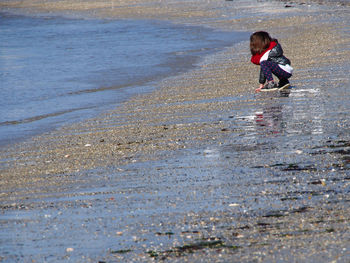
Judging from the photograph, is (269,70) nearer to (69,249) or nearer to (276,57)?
(276,57)

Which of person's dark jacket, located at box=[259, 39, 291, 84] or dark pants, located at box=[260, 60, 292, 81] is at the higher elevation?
person's dark jacket, located at box=[259, 39, 291, 84]

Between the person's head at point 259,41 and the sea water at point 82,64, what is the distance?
92.0 inches

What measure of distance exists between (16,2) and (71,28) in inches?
747

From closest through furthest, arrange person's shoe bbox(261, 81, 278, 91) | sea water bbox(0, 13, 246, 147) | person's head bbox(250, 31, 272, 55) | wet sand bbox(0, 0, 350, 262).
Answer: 1. wet sand bbox(0, 0, 350, 262)
2. person's head bbox(250, 31, 272, 55)
3. person's shoe bbox(261, 81, 278, 91)
4. sea water bbox(0, 13, 246, 147)

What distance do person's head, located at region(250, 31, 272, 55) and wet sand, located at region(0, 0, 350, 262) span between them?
0.65 meters

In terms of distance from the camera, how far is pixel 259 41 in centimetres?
857

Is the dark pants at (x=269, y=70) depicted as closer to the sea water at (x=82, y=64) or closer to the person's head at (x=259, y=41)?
the person's head at (x=259, y=41)

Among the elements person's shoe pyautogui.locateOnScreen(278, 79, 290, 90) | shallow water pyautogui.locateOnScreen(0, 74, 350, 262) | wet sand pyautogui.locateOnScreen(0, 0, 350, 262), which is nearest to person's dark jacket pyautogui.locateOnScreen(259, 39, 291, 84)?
person's shoe pyautogui.locateOnScreen(278, 79, 290, 90)

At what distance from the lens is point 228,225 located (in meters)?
4.04

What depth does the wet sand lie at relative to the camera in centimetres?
381

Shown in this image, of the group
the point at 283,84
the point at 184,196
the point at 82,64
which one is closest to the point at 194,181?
the point at 184,196

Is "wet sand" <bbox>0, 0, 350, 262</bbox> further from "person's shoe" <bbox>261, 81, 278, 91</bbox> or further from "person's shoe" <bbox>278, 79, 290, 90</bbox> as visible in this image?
"person's shoe" <bbox>261, 81, 278, 91</bbox>

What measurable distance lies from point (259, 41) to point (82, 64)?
7.61 metres

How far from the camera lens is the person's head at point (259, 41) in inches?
333
